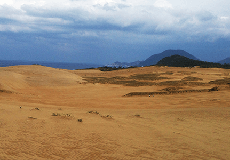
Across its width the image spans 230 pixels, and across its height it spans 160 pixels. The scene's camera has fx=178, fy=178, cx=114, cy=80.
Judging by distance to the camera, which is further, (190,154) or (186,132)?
(186,132)

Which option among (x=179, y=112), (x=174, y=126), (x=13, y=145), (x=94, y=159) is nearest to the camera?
(x=94, y=159)

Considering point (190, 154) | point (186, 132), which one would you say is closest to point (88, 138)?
point (190, 154)

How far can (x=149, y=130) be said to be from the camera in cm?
633

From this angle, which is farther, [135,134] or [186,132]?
[186,132]

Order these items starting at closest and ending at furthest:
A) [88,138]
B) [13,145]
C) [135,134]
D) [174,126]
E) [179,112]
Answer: [13,145] → [88,138] → [135,134] → [174,126] → [179,112]

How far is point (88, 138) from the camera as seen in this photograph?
514 centimetres

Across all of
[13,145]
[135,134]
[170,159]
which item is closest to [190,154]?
[170,159]

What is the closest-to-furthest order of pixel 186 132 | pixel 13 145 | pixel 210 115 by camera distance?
pixel 13 145
pixel 186 132
pixel 210 115

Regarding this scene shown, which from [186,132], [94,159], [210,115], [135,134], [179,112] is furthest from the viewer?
[179,112]

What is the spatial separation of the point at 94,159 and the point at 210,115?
6.40m

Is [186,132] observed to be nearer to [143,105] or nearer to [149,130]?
[149,130]

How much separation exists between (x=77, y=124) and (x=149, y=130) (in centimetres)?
255

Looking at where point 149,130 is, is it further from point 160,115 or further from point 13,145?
point 13,145

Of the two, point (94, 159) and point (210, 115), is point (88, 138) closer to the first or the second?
point (94, 159)
